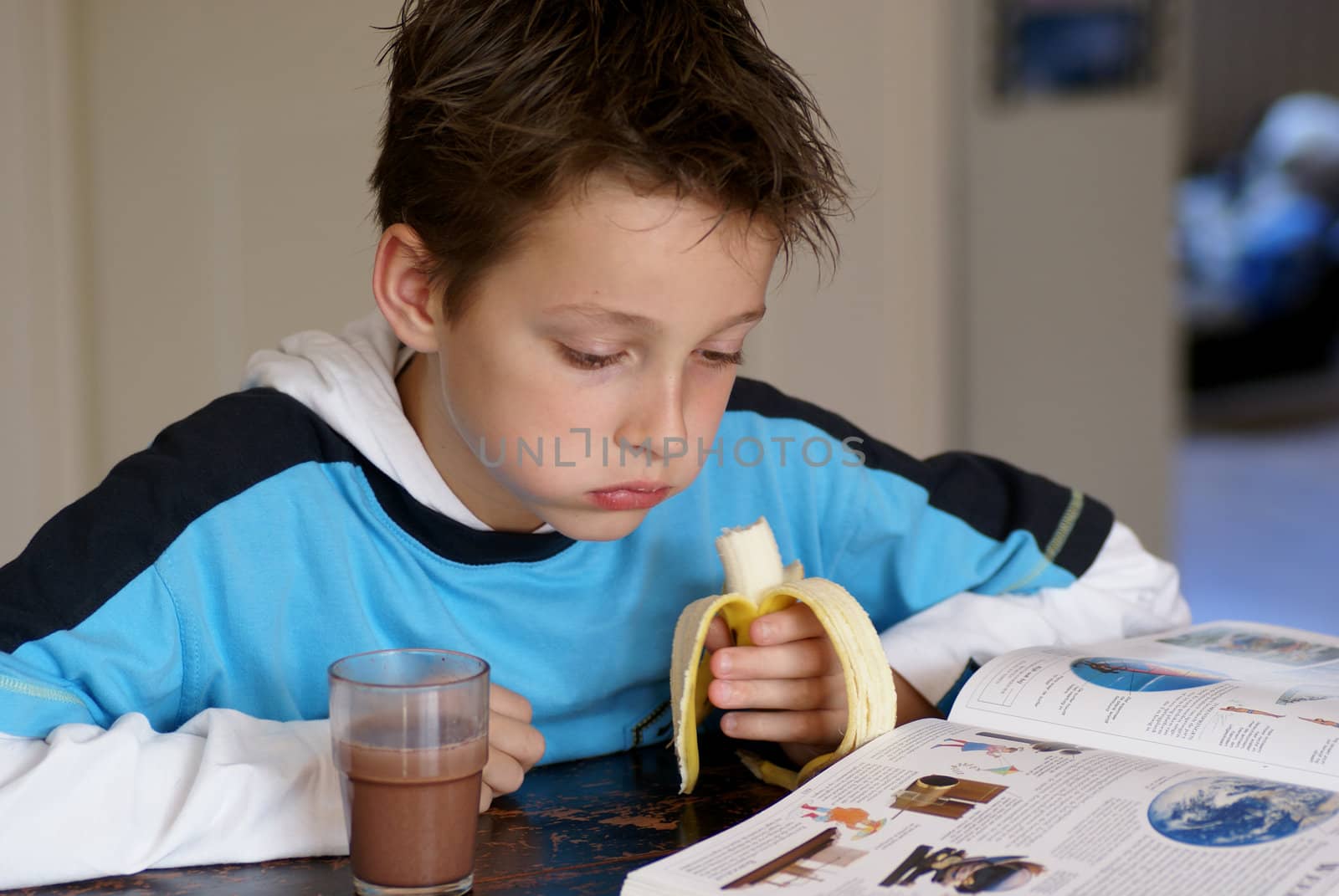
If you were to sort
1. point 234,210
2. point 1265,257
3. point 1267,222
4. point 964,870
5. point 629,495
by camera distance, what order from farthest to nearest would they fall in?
point 1267,222, point 1265,257, point 234,210, point 629,495, point 964,870

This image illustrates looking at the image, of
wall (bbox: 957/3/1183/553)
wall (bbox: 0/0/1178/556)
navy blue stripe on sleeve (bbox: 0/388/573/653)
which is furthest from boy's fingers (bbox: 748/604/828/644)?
wall (bbox: 957/3/1183/553)

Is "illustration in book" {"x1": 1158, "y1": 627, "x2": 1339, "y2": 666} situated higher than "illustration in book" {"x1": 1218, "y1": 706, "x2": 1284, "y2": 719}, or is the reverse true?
"illustration in book" {"x1": 1218, "y1": 706, "x2": 1284, "y2": 719}

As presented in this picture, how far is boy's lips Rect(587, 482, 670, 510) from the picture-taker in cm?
93

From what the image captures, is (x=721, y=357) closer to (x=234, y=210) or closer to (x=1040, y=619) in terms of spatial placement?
(x=1040, y=619)

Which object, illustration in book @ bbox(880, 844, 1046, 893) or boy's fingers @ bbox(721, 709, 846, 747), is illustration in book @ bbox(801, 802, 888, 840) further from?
boy's fingers @ bbox(721, 709, 846, 747)

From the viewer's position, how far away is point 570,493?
3.05 feet

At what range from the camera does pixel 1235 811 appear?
760mm

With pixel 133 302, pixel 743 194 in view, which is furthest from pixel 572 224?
pixel 133 302

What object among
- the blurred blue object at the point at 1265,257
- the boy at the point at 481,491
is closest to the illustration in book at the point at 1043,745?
the boy at the point at 481,491

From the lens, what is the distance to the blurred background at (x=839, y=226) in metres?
2.02

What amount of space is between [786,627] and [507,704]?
0.20 metres

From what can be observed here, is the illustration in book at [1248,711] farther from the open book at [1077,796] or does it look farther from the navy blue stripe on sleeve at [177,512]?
the navy blue stripe on sleeve at [177,512]

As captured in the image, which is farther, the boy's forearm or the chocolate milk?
the boy's forearm

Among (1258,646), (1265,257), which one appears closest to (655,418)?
(1258,646)
